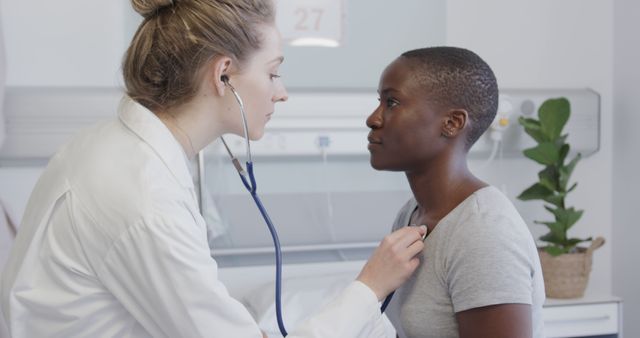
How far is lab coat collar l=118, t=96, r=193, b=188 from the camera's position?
115cm

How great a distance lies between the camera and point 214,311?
1.11 m

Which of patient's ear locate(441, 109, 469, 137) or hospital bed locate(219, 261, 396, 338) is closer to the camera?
patient's ear locate(441, 109, 469, 137)

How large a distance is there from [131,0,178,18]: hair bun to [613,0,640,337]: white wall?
2297mm

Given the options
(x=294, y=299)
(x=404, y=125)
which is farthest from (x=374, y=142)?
(x=294, y=299)

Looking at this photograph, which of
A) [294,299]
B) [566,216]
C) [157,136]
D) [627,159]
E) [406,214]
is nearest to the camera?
[157,136]

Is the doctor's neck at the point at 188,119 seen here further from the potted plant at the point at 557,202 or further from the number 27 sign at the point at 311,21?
the potted plant at the point at 557,202

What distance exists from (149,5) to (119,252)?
0.42 metres

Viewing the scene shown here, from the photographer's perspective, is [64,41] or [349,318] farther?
[64,41]

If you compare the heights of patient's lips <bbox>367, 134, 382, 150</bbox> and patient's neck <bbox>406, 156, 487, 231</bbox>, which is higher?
patient's lips <bbox>367, 134, 382, 150</bbox>

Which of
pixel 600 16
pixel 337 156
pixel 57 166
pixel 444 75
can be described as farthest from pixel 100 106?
pixel 600 16

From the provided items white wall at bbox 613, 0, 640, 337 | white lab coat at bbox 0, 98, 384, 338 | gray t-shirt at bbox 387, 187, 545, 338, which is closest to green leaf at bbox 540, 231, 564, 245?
white wall at bbox 613, 0, 640, 337

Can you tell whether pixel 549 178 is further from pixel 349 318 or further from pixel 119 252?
pixel 119 252

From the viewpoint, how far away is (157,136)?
3.82 ft

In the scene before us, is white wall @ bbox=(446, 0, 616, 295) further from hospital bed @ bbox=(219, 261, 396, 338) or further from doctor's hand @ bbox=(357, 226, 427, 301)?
doctor's hand @ bbox=(357, 226, 427, 301)
